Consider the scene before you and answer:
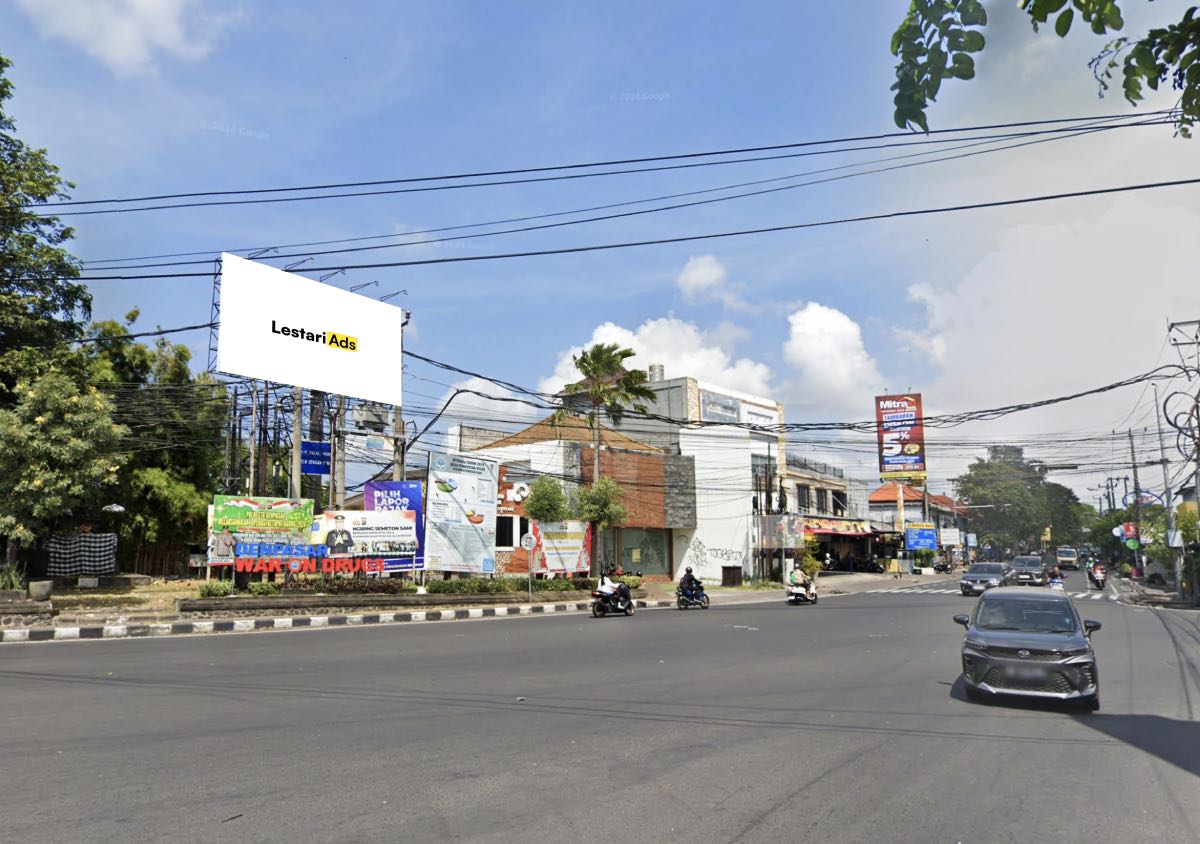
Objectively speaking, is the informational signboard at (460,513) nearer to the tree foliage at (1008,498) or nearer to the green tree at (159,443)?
the green tree at (159,443)

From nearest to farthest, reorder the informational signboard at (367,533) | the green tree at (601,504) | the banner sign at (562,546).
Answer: the informational signboard at (367,533) → the banner sign at (562,546) → the green tree at (601,504)

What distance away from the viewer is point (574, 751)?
718cm

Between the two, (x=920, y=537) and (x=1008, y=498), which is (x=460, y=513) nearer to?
(x=920, y=537)

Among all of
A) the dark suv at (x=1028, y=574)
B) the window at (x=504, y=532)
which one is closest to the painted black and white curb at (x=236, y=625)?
the window at (x=504, y=532)

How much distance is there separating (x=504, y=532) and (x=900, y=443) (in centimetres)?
3985

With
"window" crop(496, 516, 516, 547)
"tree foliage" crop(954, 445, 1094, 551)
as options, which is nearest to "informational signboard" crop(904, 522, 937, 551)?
"tree foliage" crop(954, 445, 1094, 551)

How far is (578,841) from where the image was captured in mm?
4930

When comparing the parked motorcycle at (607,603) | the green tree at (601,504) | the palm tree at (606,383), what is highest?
the palm tree at (606,383)

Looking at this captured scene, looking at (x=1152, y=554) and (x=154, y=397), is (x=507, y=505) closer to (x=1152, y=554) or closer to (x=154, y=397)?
(x=154, y=397)

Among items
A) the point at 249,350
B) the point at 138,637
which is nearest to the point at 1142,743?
the point at 138,637

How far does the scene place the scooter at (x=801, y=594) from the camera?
31.0m

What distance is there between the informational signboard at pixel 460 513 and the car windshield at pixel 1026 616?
18.6 m

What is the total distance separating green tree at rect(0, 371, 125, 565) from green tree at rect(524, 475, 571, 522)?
13.7 metres

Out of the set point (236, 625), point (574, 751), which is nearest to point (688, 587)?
point (236, 625)
